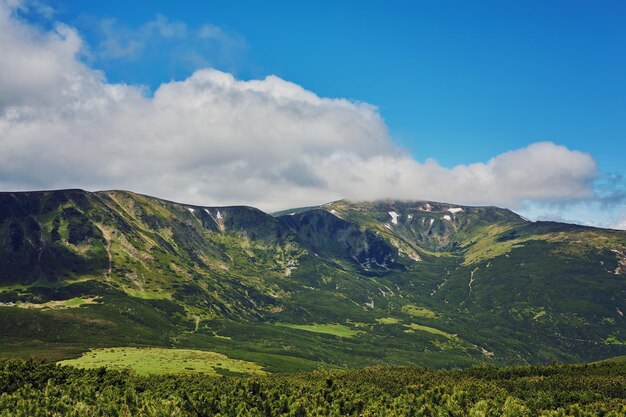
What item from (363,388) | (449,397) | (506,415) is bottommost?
(363,388)

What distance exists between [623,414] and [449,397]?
160 feet

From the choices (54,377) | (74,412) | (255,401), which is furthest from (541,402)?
(54,377)

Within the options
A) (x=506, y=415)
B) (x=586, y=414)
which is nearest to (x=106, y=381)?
(x=506, y=415)

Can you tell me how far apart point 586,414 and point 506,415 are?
104 feet

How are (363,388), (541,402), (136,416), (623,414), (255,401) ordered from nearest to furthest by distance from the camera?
1. (136,416)
2. (623,414)
3. (255,401)
4. (541,402)
5. (363,388)

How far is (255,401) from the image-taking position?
150 m

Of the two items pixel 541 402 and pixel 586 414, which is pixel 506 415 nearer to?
pixel 586 414

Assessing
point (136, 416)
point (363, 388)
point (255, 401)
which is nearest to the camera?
point (136, 416)

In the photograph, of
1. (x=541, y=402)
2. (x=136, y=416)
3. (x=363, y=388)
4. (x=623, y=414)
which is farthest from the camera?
(x=363, y=388)

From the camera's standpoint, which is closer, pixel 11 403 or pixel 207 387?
pixel 11 403

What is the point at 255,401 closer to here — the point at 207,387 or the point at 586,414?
the point at 207,387

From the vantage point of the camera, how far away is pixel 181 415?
360ft

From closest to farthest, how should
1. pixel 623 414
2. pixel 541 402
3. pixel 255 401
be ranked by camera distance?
pixel 623 414, pixel 255 401, pixel 541 402

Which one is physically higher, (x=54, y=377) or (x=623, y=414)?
(x=623, y=414)
